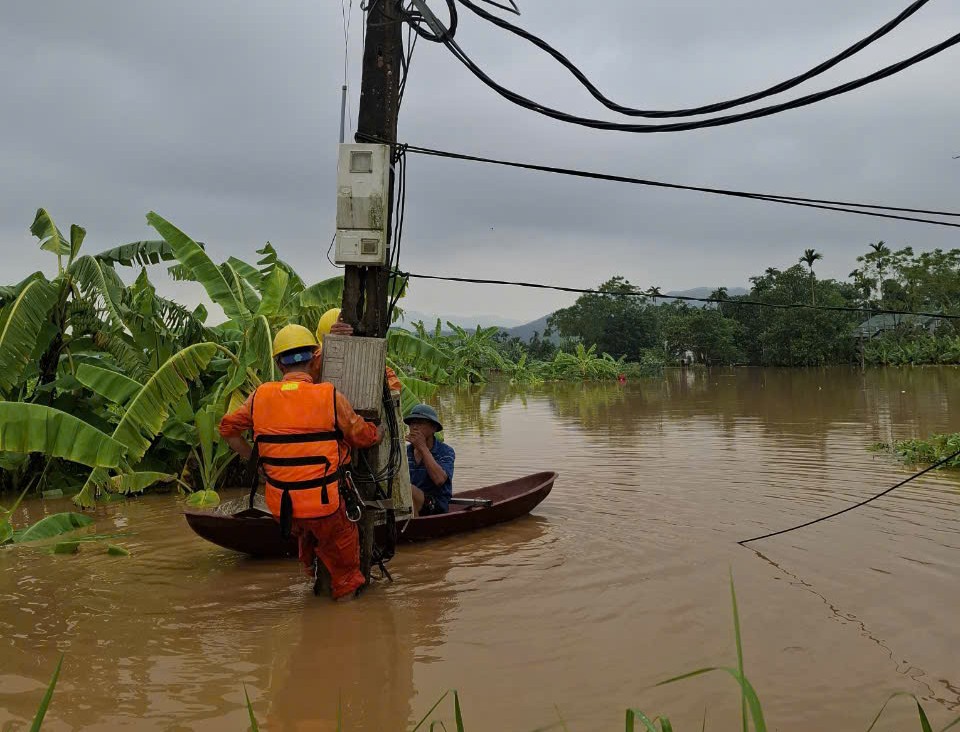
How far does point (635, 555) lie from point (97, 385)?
22.4 feet

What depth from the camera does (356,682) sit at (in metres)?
4.67

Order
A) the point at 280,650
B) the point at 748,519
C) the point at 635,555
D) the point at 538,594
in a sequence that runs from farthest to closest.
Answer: the point at 748,519
the point at 635,555
the point at 538,594
the point at 280,650

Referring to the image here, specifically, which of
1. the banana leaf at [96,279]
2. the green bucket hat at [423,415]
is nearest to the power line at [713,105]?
the green bucket hat at [423,415]

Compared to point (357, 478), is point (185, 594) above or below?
below

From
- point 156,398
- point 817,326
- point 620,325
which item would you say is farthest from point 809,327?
point 156,398

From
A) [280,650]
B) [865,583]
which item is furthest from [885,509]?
[280,650]

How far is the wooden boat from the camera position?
6770mm

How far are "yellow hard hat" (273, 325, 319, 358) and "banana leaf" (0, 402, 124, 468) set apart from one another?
7.96ft

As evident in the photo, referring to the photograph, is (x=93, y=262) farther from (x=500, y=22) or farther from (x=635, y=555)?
(x=635, y=555)

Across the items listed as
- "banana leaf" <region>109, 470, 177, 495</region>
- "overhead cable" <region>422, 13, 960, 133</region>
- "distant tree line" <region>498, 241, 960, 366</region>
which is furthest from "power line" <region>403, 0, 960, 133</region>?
"distant tree line" <region>498, 241, 960, 366</region>

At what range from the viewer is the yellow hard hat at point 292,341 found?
5.67 m

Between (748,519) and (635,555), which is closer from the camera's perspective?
(635,555)

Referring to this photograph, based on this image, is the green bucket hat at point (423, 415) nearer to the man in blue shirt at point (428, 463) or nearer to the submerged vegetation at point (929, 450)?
the man in blue shirt at point (428, 463)

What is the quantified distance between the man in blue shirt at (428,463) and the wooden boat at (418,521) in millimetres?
219
